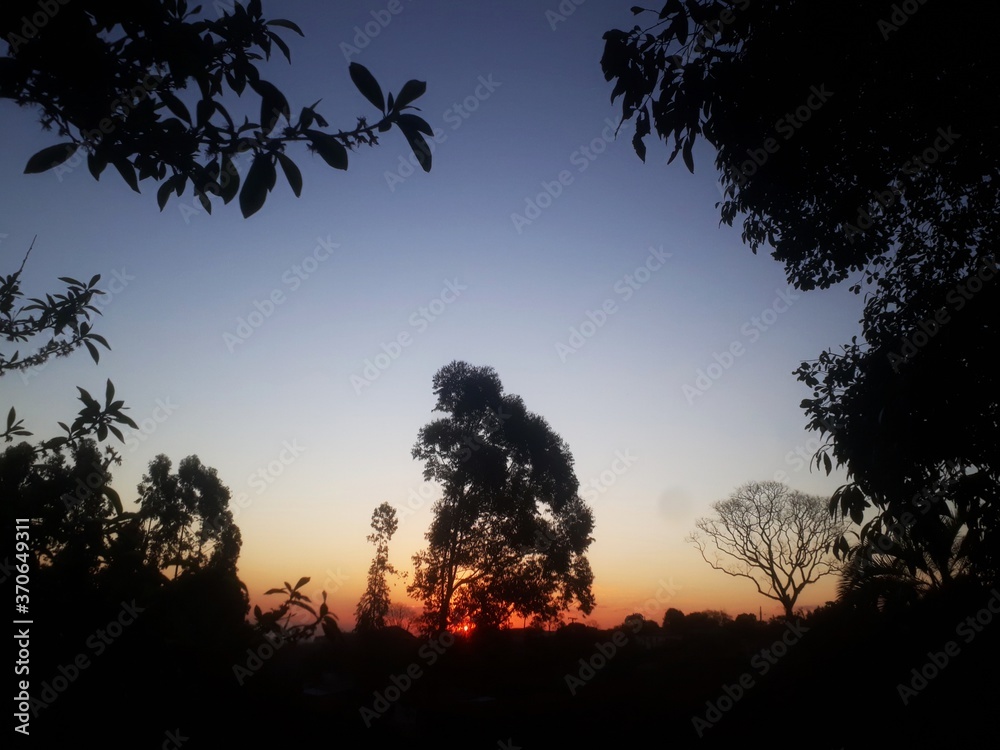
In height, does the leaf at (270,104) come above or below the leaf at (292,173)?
above

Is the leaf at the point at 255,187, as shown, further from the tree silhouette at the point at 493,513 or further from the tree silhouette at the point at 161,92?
the tree silhouette at the point at 493,513

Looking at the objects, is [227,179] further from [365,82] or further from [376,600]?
[376,600]

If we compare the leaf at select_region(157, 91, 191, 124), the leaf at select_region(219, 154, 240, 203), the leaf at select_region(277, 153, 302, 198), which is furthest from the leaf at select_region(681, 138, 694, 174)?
the leaf at select_region(157, 91, 191, 124)

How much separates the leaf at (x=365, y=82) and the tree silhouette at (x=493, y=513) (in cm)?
1780

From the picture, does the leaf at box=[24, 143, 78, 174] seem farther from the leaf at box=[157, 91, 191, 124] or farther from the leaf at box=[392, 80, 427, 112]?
the leaf at box=[392, 80, 427, 112]

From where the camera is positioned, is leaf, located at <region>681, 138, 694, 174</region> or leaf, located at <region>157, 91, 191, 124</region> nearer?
leaf, located at <region>157, 91, 191, 124</region>

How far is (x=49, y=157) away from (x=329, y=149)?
0.84 meters

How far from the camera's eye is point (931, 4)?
3518mm

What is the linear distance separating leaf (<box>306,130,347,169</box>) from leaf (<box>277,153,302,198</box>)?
0.10 metres

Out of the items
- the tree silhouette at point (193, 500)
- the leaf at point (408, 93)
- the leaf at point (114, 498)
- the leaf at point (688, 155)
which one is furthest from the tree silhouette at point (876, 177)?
the tree silhouette at point (193, 500)

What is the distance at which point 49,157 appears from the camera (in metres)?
1.46

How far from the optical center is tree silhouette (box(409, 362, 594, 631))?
1750cm

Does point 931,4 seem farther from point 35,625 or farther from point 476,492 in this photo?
point 476,492

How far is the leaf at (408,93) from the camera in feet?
5.18
